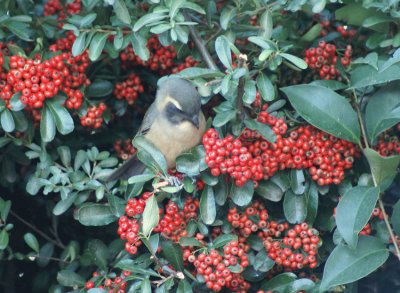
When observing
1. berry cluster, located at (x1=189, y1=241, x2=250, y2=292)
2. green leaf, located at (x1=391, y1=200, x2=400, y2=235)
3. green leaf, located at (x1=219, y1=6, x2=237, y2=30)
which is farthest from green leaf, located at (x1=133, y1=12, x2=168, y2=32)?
green leaf, located at (x1=391, y1=200, x2=400, y2=235)

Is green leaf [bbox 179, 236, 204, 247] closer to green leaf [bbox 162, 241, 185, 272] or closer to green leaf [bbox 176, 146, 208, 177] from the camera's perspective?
green leaf [bbox 162, 241, 185, 272]

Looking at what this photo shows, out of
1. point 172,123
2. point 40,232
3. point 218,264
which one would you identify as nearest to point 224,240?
point 218,264

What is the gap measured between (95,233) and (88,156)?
1.92ft

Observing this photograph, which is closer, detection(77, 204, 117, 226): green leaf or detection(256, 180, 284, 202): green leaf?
detection(256, 180, 284, 202): green leaf

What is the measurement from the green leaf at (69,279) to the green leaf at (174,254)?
508mm

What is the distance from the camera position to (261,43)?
109 inches

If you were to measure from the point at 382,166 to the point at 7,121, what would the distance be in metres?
1.50

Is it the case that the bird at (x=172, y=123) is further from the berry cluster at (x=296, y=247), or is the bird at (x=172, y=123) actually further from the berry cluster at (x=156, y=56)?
the berry cluster at (x=296, y=247)

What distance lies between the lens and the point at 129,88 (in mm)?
3488

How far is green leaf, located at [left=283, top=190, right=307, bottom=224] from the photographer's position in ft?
9.75

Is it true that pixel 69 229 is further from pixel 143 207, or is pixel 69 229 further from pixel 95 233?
pixel 143 207

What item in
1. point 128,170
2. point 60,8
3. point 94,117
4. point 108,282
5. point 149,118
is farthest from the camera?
point 149,118

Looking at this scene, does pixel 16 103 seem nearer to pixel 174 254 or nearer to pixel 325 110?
pixel 174 254

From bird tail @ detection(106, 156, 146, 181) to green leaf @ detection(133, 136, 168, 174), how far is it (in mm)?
366
